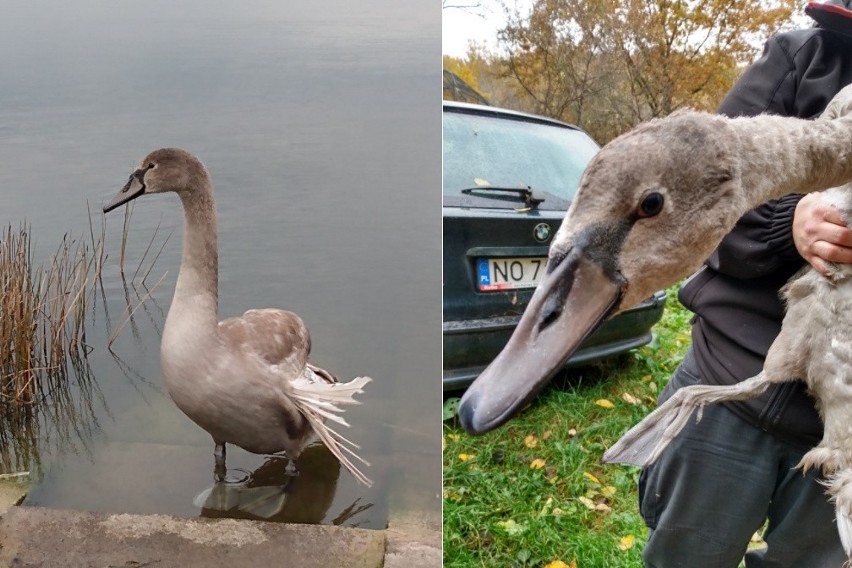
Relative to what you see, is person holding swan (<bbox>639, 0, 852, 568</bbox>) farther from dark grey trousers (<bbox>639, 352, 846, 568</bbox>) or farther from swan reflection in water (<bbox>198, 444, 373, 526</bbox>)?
swan reflection in water (<bbox>198, 444, 373, 526</bbox>)

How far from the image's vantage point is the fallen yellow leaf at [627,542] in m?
1.07

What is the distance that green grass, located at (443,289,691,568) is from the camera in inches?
42.2

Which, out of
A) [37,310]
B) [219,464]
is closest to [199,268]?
[37,310]

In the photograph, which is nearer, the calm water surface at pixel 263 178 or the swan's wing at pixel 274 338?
the calm water surface at pixel 263 178

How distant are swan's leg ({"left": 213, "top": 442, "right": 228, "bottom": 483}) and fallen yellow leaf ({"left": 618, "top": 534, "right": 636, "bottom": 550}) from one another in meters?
0.76

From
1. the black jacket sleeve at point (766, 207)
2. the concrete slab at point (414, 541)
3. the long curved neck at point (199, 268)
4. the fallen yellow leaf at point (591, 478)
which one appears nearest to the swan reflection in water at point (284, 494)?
the concrete slab at point (414, 541)

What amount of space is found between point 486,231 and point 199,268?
562 millimetres

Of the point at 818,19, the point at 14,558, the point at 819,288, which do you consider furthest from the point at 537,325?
the point at 14,558

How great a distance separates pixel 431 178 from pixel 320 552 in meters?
0.65

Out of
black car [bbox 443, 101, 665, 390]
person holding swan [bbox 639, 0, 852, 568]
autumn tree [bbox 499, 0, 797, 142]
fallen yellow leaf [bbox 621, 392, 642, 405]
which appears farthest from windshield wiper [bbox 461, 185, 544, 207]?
person holding swan [bbox 639, 0, 852, 568]

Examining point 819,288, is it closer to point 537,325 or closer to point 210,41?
point 537,325

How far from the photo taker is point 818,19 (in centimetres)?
53

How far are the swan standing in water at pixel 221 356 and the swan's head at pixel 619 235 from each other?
759 millimetres

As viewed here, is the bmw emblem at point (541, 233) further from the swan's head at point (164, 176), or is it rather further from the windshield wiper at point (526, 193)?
the swan's head at point (164, 176)
